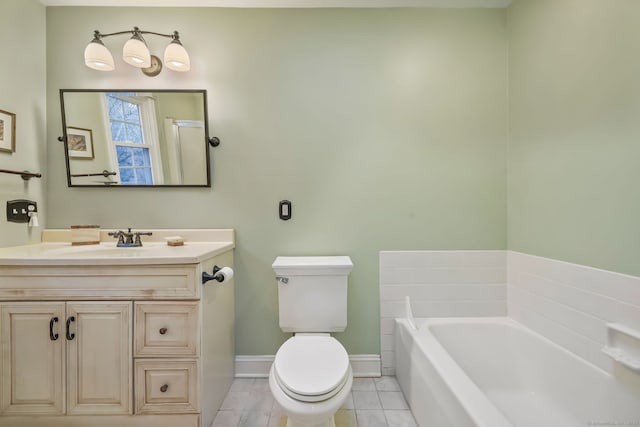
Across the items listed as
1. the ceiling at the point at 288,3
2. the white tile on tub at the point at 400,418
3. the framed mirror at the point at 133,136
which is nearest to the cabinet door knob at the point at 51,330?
the framed mirror at the point at 133,136

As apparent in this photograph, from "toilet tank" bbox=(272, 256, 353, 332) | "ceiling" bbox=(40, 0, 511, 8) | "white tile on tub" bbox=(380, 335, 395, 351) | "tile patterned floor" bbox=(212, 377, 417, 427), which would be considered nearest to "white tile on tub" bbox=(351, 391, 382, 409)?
"tile patterned floor" bbox=(212, 377, 417, 427)

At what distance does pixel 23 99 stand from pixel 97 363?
1638 millimetres

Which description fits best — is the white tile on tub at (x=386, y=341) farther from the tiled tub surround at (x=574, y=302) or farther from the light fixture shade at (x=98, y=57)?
the light fixture shade at (x=98, y=57)

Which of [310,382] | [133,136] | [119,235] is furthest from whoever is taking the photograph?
[133,136]

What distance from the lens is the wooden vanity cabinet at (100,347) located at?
1.22m

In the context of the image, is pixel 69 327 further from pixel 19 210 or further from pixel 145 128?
pixel 145 128

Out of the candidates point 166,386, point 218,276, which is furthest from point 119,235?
point 166,386

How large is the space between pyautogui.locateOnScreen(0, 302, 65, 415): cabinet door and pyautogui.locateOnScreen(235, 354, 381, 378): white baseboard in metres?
0.88

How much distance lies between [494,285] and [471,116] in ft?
3.74

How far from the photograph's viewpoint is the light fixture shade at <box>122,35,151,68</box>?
157cm

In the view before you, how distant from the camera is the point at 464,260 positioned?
5.85 feet

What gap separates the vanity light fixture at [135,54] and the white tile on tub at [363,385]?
2.27 meters

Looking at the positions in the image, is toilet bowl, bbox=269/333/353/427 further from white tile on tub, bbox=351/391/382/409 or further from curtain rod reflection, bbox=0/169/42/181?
curtain rod reflection, bbox=0/169/42/181

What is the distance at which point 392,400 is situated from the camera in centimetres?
156
